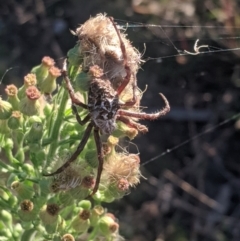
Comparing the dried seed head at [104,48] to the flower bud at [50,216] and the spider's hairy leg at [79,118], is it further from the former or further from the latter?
the flower bud at [50,216]

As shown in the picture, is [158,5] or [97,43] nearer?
[97,43]

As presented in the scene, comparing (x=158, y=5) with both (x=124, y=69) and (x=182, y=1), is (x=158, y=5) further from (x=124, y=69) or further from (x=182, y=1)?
(x=124, y=69)

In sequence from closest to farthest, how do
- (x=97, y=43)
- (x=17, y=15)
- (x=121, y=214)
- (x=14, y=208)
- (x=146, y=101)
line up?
(x=97, y=43)
(x=14, y=208)
(x=121, y=214)
(x=146, y=101)
(x=17, y=15)

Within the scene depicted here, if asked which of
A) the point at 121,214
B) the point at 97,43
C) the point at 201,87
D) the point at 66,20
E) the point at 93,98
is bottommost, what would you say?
the point at 121,214

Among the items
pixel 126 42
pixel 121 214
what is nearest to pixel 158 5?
pixel 121 214

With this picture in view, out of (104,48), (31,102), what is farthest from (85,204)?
(104,48)

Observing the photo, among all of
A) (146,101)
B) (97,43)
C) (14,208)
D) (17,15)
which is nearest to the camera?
(97,43)

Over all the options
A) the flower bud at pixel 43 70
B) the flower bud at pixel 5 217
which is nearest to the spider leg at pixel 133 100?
the flower bud at pixel 43 70

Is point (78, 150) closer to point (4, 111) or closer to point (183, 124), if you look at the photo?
point (4, 111)
